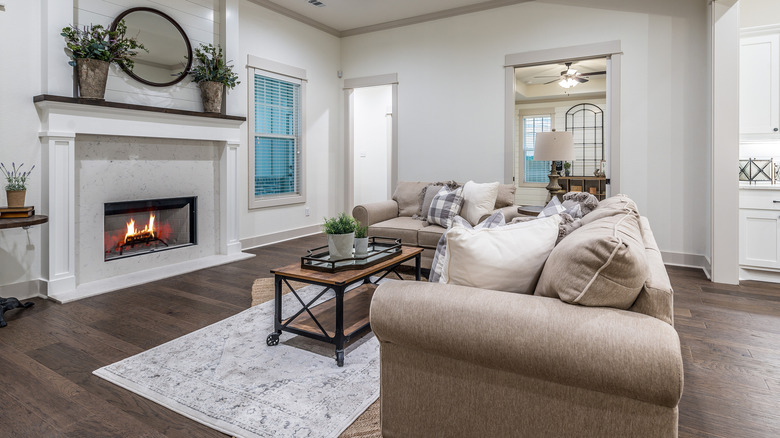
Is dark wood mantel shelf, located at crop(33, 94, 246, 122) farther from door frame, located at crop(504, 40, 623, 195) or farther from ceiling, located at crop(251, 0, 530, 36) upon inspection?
door frame, located at crop(504, 40, 623, 195)

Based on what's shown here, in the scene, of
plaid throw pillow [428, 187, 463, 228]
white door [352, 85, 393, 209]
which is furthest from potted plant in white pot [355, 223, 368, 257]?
white door [352, 85, 393, 209]

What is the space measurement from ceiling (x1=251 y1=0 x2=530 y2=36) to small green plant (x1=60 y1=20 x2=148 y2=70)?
1.88 meters

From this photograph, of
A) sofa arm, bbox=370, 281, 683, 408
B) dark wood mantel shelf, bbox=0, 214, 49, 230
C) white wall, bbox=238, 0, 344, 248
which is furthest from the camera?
white wall, bbox=238, 0, 344, 248

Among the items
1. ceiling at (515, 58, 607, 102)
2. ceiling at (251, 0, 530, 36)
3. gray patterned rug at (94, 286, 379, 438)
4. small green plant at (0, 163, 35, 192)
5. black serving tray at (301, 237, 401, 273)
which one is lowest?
gray patterned rug at (94, 286, 379, 438)

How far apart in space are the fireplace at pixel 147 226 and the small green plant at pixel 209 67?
1267 mm

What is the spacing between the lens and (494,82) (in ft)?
17.3

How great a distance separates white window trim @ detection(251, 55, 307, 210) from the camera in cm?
515

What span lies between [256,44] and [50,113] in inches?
98.9

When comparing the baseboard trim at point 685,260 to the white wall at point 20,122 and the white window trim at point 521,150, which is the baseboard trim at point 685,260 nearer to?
the white window trim at point 521,150

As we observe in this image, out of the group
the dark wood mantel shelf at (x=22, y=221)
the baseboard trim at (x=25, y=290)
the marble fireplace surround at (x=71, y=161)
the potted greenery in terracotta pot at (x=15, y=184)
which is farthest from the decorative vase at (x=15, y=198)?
the baseboard trim at (x=25, y=290)

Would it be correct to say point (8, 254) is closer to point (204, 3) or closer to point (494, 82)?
point (204, 3)

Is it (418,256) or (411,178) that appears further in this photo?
(411,178)

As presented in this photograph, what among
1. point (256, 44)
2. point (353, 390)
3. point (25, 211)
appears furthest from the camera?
point (256, 44)

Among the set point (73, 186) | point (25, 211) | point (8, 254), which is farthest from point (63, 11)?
point (8, 254)
